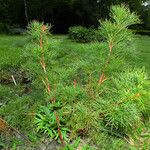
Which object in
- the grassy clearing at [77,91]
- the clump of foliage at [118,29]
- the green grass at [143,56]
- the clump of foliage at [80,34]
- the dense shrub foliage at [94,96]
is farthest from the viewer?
the clump of foliage at [80,34]

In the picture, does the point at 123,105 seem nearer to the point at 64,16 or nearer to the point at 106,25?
the point at 106,25

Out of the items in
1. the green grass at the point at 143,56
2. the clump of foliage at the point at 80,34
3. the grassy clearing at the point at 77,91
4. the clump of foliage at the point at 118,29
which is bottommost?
the clump of foliage at the point at 80,34

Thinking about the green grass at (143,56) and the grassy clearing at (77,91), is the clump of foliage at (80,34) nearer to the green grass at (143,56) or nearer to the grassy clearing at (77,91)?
the green grass at (143,56)

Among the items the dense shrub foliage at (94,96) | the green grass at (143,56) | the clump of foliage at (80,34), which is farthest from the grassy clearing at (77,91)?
the clump of foliage at (80,34)

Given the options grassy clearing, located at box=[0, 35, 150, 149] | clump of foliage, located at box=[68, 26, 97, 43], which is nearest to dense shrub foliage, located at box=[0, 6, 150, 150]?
grassy clearing, located at box=[0, 35, 150, 149]

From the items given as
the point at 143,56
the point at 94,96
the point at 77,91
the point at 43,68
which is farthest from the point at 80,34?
the point at 77,91

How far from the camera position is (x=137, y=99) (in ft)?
11.0

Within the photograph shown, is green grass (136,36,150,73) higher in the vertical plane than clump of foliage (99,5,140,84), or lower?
lower

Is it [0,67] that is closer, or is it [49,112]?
[49,112]

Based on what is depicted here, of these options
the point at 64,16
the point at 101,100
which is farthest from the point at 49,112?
the point at 64,16

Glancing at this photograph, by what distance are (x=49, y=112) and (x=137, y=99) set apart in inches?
44.2

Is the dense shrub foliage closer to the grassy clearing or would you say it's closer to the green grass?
the grassy clearing

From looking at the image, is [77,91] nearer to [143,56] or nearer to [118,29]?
[118,29]

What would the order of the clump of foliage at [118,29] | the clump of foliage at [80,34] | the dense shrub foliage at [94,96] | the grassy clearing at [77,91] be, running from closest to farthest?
the dense shrub foliage at [94,96] → the grassy clearing at [77,91] → the clump of foliage at [118,29] → the clump of foliage at [80,34]
